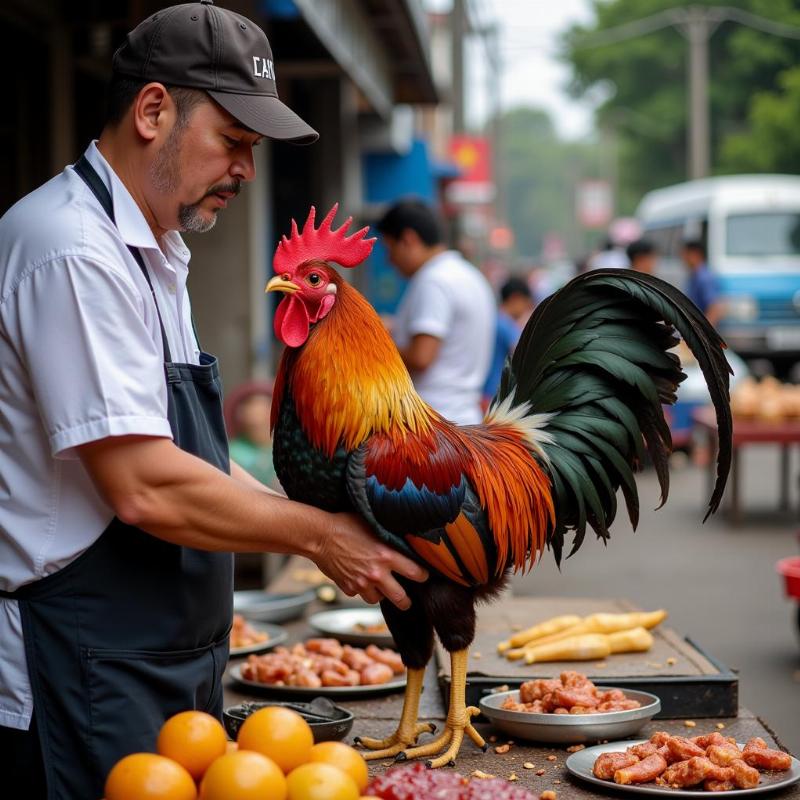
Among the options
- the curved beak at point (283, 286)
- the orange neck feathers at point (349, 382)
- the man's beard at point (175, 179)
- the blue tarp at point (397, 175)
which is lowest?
the orange neck feathers at point (349, 382)

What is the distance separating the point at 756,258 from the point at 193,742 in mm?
19551

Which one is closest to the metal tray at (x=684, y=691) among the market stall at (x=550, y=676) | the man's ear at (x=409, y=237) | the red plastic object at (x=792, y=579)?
the market stall at (x=550, y=676)

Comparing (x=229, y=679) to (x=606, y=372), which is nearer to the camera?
(x=606, y=372)

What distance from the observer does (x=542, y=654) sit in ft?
12.0

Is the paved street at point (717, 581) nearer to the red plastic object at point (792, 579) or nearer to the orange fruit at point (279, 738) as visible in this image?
the red plastic object at point (792, 579)

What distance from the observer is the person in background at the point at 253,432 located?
7.93 meters

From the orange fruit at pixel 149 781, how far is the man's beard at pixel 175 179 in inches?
43.8

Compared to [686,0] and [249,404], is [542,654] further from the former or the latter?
[686,0]

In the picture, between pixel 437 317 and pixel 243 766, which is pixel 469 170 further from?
pixel 243 766

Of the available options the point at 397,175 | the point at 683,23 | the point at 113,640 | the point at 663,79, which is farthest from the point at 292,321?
the point at 663,79

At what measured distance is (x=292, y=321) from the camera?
290cm

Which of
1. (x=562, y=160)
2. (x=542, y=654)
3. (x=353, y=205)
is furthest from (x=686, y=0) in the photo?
(x=562, y=160)

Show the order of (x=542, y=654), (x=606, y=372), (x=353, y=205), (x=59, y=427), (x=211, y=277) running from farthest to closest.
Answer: (x=353, y=205)
(x=211, y=277)
(x=542, y=654)
(x=606, y=372)
(x=59, y=427)

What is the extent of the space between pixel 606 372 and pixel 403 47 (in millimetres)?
11191
